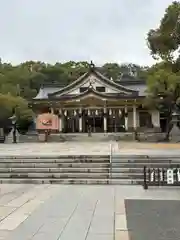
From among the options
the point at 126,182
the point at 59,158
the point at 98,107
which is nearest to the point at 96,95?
the point at 98,107

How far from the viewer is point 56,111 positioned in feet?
116

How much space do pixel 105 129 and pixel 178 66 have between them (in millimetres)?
17226

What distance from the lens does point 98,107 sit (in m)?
34.3

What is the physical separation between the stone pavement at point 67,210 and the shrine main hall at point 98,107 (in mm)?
23566

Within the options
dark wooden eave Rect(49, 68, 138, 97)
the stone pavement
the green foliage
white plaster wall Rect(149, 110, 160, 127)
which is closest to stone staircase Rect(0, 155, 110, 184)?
the stone pavement

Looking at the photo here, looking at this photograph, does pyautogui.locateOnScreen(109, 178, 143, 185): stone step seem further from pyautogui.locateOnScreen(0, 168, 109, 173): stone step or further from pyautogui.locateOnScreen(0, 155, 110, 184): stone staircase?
pyautogui.locateOnScreen(0, 168, 109, 173): stone step

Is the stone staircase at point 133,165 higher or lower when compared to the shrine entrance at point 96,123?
lower

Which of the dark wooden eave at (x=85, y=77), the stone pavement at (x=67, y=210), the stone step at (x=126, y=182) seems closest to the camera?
the stone pavement at (x=67, y=210)

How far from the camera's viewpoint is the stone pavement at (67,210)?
5.52 meters

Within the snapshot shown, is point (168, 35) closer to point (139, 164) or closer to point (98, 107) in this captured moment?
point (139, 164)

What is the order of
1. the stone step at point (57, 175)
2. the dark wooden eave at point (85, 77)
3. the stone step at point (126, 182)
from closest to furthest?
the stone step at point (126, 182), the stone step at point (57, 175), the dark wooden eave at point (85, 77)

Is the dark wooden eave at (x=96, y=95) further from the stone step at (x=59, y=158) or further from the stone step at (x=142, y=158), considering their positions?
the stone step at (x=142, y=158)

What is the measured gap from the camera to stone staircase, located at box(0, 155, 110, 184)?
36.4 feet

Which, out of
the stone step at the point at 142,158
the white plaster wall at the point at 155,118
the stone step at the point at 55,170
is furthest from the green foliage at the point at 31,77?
the stone step at the point at 142,158
